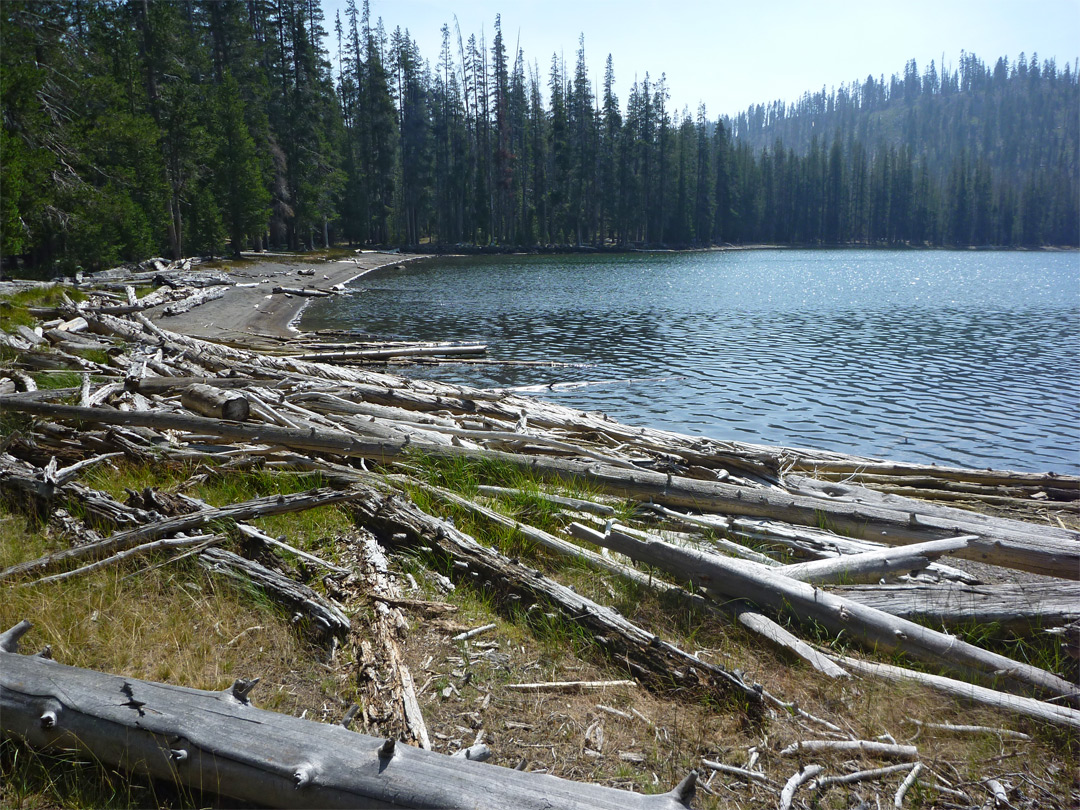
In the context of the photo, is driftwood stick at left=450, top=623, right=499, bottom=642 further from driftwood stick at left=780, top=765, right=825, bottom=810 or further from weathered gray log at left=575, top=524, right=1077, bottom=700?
driftwood stick at left=780, top=765, right=825, bottom=810

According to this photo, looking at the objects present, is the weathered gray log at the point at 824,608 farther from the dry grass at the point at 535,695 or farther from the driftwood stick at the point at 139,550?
the driftwood stick at the point at 139,550

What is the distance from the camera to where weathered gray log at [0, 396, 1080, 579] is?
4762 millimetres

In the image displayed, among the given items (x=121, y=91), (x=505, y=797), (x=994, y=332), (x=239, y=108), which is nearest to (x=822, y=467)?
(x=505, y=797)

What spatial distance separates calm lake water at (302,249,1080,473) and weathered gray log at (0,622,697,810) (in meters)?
10.9

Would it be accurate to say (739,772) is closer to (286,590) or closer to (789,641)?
(789,641)

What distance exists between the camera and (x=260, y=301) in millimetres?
28641

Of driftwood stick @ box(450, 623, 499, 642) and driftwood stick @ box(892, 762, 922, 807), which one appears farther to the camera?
driftwood stick @ box(450, 623, 499, 642)

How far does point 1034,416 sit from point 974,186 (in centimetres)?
14049

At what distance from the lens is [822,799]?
2920 mm

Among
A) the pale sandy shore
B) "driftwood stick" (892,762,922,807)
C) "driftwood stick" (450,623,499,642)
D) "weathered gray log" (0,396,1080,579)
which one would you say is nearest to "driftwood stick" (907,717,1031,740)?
"driftwood stick" (892,762,922,807)

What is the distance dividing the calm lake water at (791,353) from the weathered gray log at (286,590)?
9.85m

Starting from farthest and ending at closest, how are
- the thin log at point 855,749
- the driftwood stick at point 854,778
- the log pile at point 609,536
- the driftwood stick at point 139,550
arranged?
1. the driftwood stick at point 139,550
2. the log pile at point 609,536
3. the thin log at point 855,749
4. the driftwood stick at point 854,778

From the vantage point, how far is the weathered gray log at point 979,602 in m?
3.97

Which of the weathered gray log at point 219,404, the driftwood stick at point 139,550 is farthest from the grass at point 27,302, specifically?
the driftwood stick at point 139,550
